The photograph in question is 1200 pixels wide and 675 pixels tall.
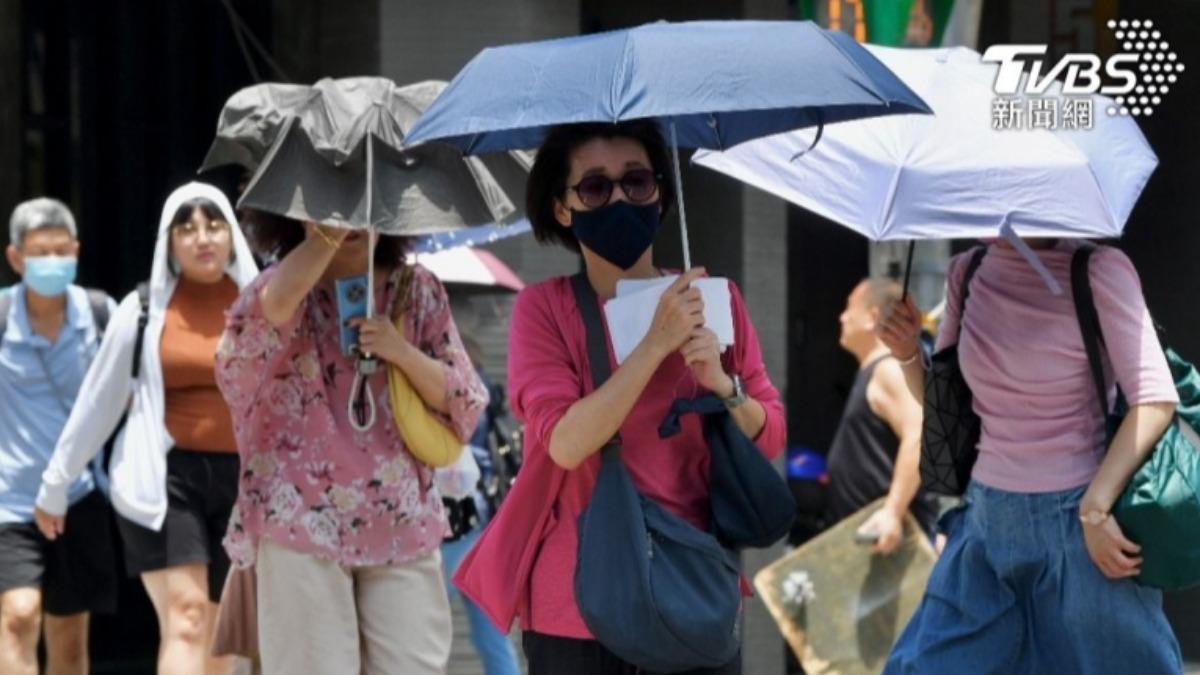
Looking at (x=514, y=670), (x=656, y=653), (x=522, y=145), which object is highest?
(x=522, y=145)

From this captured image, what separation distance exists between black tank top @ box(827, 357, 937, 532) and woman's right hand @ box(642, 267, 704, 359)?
175 inches

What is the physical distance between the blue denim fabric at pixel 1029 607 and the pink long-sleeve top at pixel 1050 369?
0.28 feet

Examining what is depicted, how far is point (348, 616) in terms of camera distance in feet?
19.2

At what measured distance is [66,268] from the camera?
8.32m

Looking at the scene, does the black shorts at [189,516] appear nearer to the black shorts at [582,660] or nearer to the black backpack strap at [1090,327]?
the black shorts at [582,660]

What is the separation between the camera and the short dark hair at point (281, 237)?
5988mm

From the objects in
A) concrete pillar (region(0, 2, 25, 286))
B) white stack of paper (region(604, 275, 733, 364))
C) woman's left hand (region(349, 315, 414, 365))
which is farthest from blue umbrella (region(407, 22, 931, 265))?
concrete pillar (region(0, 2, 25, 286))

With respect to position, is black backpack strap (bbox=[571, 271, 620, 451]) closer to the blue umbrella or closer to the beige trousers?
the blue umbrella

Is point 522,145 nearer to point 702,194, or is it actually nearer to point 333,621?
point 333,621

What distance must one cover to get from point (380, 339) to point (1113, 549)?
1.87 metres

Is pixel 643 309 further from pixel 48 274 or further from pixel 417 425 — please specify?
pixel 48 274

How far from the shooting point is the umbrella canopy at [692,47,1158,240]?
208 inches

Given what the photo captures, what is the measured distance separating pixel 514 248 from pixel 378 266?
12.9 ft

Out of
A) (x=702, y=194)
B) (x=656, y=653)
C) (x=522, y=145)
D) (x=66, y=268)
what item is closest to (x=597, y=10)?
(x=702, y=194)
